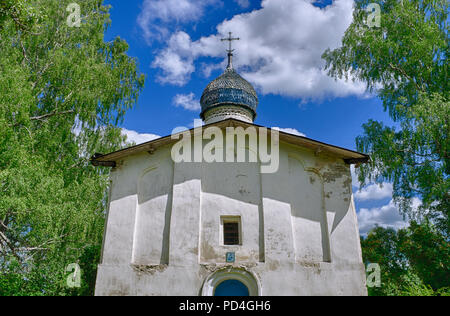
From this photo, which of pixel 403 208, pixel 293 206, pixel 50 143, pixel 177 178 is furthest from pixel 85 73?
pixel 403 208

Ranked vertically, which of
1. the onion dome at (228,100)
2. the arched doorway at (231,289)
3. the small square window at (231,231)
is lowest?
the arched doorway at (231,289)

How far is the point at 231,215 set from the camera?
9.95m

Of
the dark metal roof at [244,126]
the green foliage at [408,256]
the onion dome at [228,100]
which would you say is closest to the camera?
the dark metal roof at [244,126]

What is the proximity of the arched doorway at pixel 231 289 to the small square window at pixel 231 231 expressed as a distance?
1.14 metres

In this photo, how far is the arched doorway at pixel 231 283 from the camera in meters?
9.02

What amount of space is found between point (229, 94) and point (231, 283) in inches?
402

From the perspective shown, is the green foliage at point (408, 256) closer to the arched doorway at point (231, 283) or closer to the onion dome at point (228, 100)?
the arched doorway at point (231, 283)

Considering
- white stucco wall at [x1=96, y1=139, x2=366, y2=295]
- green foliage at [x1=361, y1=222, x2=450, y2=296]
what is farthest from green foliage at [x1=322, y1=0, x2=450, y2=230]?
white stucco wall at [x1=96, y1=139, x2=366, y2=295]

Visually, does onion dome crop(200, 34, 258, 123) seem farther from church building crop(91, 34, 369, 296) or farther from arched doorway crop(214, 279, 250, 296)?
arched doorway crop(214, 279, 250, 296)

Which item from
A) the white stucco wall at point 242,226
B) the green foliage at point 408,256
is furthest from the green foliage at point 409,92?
the white stucco wall at point 242,226

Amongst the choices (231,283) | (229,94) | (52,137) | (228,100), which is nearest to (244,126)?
(231,283)

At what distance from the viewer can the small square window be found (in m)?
9.89

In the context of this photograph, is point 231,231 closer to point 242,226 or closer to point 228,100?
→ point 242,226
